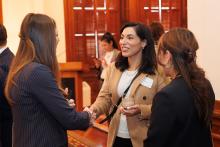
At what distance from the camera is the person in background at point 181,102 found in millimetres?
1990

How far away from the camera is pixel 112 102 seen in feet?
9.51

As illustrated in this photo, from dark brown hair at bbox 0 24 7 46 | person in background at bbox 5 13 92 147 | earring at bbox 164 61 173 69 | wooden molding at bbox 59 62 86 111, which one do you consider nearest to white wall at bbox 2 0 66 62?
wooden molding at bbox 59 62 86 111

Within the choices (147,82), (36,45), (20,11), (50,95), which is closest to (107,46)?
(20,11)

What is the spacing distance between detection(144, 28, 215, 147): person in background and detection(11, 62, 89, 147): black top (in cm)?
50

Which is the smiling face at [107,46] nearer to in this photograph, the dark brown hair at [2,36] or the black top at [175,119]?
the dark brown hair at [2,36]

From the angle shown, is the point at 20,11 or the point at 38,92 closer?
the point at 38,92

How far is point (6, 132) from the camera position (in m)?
3.37

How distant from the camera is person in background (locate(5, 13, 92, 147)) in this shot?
2.05 meters

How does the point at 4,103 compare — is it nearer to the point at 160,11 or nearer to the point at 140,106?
the point at 140,106

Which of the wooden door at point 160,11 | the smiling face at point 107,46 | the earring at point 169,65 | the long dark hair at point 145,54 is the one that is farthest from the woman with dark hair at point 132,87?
the wooden door at point 160,11

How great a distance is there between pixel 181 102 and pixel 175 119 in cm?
10

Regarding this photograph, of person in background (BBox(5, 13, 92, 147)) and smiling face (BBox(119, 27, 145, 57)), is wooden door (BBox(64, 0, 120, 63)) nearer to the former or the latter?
smiling face (BBox(119, 27, 145, 57))

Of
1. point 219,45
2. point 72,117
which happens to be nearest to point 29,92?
point 72,117

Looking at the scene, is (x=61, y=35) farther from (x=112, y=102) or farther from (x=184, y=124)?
(x=184, y=124)
